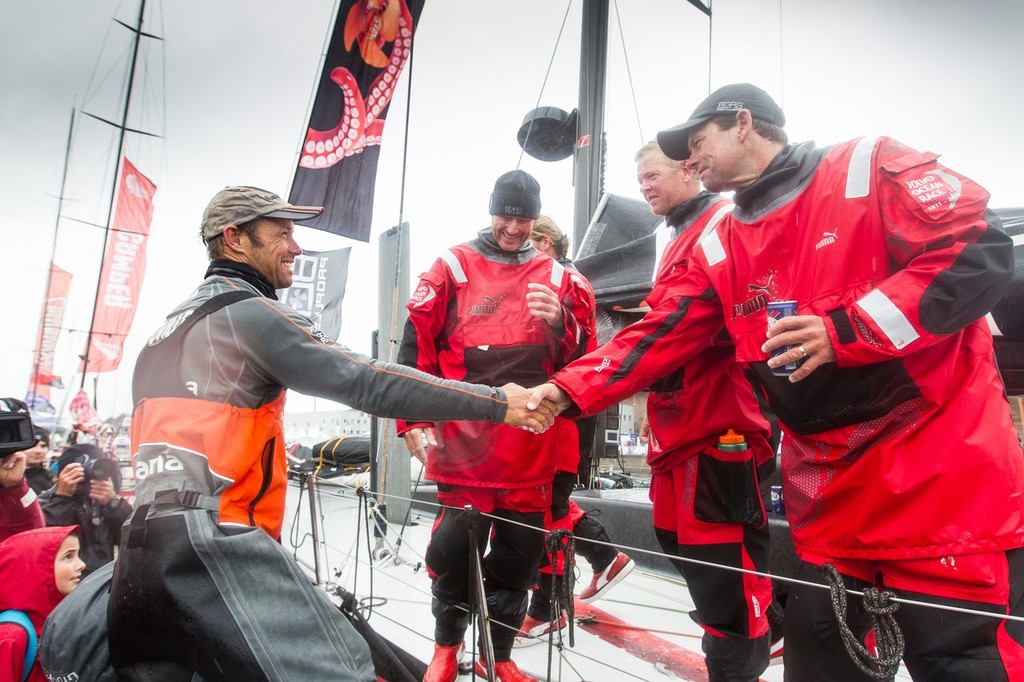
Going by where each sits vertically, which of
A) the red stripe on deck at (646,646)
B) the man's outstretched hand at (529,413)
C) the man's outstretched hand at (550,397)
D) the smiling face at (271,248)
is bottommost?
the red stripe on deck at (646,646)

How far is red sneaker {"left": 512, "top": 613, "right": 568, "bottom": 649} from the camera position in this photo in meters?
2.66

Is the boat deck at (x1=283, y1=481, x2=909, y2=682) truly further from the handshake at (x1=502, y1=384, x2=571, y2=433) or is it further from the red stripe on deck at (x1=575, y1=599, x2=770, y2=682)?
the handshake at (x1=502, y1=384, x2=571, y2=433)

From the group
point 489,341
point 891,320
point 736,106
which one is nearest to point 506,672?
point 489,341

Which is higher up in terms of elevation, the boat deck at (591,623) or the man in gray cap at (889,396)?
the man in gray cap at (889,396)

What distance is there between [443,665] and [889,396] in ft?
6.33

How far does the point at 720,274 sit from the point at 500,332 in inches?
40.6

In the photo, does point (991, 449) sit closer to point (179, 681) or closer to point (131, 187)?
point (179, 681)

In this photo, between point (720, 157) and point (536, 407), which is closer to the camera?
point (720, 157)

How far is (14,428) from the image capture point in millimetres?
→ 3309

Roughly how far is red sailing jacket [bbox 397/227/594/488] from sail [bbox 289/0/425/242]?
4141 mm

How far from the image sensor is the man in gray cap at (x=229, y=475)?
1330mm

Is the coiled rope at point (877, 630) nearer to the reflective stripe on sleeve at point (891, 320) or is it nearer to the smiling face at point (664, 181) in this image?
the reflective stripe on sleeve at point (891, 320)

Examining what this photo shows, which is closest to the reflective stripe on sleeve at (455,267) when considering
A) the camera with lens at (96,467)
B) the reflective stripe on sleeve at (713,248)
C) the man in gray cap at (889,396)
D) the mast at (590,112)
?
the reflective stripe on sleeve at (713,248)

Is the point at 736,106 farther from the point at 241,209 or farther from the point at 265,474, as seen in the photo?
the point at 265,474
